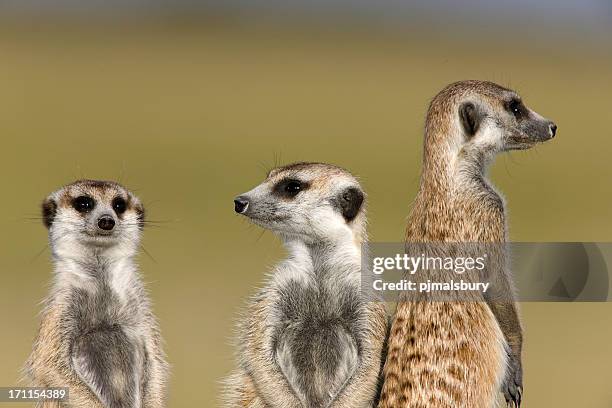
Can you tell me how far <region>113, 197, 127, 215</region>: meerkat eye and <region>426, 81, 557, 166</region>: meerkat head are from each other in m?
0.84

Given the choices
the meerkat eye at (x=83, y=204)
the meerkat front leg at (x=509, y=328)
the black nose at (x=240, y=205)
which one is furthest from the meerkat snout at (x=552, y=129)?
the meerkat eye at (x=83, y=204)

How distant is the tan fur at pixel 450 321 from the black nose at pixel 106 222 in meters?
0.80

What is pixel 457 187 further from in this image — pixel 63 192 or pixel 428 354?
pixel 63 192

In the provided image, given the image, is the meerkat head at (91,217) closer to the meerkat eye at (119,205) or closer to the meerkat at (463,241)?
the meerkat eye at (119,205)

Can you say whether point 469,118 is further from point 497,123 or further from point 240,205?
point 240,205

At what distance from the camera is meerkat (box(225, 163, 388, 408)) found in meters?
3.62

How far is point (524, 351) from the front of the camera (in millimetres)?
3723


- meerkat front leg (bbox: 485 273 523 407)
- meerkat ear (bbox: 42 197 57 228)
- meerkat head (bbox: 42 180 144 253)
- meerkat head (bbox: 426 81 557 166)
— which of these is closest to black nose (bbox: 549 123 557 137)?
meerkat head (bbox: 426 81 557 166)

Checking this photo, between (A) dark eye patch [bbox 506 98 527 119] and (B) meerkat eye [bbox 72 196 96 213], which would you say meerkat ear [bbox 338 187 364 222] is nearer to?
(A) dark eye patch [bbox 506 98 527 119]

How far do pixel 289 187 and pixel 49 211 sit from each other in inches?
25.8

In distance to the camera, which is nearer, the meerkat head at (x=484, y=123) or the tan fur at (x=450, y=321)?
the tan fur at (x=450, y=321)

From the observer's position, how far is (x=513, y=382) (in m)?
3.64

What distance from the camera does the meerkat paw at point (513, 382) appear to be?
3.64m

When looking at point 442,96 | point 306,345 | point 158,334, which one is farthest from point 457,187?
point 158,334
